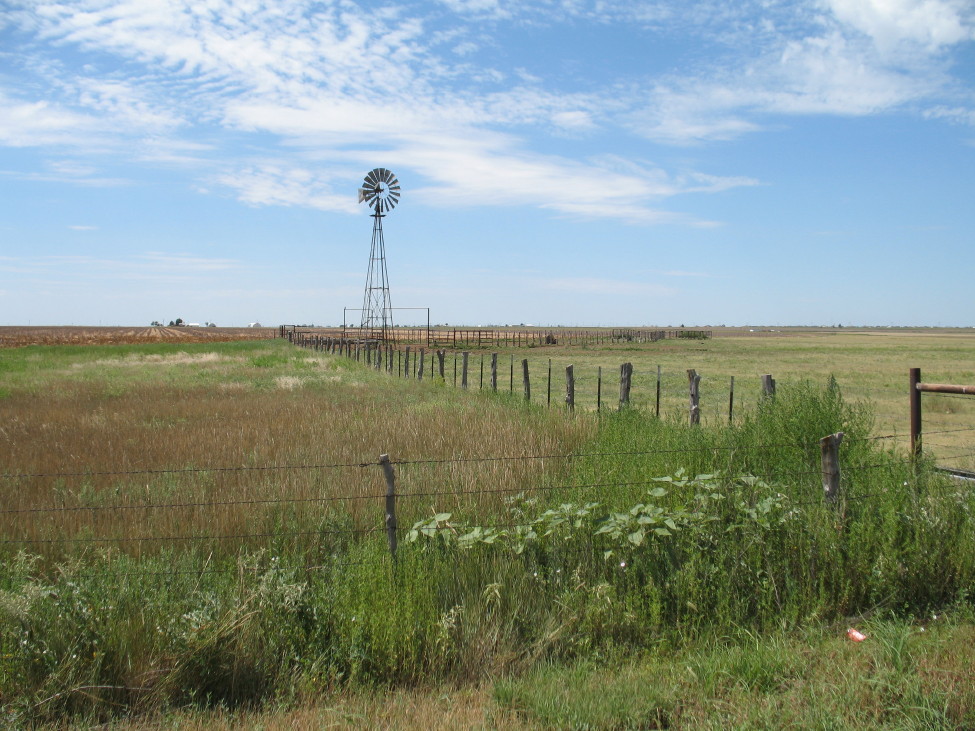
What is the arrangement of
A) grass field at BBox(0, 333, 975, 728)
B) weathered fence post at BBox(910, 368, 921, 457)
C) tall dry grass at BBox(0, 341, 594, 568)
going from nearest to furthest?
grass field at BBox(0, 333, 975, 728)
tall dry grass at BBox(0, 341, 594, 568)
weathered fence post at BBox(910, 368, 921, 457)

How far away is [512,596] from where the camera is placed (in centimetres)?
485

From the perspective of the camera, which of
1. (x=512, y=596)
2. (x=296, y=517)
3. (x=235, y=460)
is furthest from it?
(x=235, y=460)

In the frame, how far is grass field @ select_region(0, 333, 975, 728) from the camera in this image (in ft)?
13.0

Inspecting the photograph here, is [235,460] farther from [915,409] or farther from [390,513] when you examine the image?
[915,409]

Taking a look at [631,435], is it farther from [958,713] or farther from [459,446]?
[958,713]

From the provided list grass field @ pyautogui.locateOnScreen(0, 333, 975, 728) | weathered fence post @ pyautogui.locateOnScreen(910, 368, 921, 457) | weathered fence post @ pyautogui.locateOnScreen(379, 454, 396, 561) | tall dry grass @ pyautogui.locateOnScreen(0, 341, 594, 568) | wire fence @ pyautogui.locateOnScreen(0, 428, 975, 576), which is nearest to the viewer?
grass field @ pyautogui.locateOnScreen(0, 333, 975, 728)

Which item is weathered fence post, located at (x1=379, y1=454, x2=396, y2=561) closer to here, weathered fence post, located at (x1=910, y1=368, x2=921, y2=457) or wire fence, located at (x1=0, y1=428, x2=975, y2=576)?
wire fence, located at (x1=0, y1=428, x2=975, y2=576)

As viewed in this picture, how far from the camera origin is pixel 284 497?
279 inches

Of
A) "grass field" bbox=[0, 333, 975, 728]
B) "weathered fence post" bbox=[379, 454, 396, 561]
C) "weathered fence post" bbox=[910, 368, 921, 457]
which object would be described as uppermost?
"weathered fence post" bbox=[910, 368, 921, 457]

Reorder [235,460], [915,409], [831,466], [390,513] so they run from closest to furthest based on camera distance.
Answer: [390,513] → [831,466] → [915,409] → [235,460]

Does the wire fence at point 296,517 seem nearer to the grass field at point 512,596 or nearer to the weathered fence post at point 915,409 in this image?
the grass field at point 512,596

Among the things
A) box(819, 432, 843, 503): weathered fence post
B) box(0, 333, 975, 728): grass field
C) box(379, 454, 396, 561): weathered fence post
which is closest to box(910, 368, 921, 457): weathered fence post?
box(0, 333, 975, 728): grass field

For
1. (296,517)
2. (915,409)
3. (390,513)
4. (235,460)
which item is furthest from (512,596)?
(235,460)

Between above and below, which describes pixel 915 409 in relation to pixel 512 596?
above
